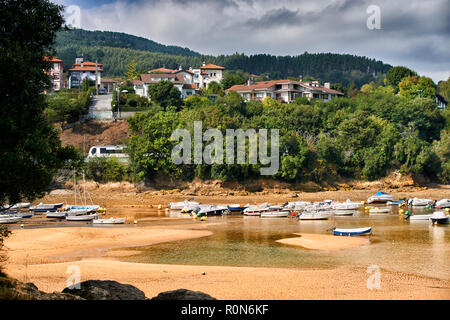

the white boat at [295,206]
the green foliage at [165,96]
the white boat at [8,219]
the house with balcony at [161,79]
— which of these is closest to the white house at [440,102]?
the house with balcony at [161,79]

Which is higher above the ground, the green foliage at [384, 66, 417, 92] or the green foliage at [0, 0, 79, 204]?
the green foliage at [384, 66, 417, 92]

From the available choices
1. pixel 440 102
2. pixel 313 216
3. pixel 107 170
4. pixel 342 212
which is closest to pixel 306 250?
pixel 313 216

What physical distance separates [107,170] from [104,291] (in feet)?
211

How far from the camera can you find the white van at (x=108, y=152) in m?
79.9

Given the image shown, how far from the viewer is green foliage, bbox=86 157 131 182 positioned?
7688 cm

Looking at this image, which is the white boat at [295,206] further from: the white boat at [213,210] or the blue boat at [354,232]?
the blue boat at [354,232]

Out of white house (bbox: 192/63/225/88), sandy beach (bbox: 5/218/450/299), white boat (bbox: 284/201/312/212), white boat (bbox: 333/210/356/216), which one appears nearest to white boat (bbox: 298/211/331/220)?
white boat (bbox: 333/210/356/216)

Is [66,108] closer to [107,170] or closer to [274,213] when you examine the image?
[107,170]

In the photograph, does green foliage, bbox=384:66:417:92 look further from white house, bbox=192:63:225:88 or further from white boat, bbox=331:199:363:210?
white boat, bbox=331:199:363:210

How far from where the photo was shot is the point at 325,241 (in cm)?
3791

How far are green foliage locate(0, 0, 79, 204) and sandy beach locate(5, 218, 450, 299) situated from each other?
719 centimetres
